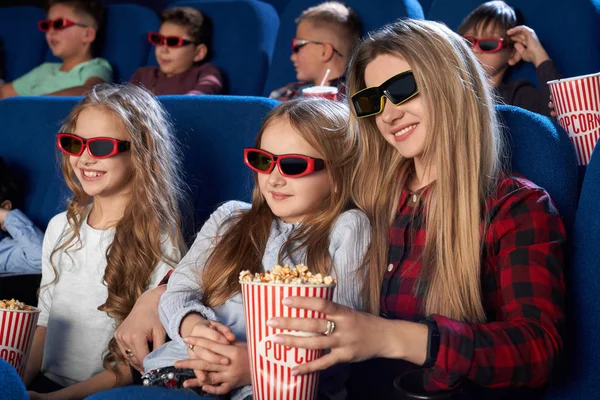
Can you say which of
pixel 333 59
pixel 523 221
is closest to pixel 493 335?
pixel 523 221

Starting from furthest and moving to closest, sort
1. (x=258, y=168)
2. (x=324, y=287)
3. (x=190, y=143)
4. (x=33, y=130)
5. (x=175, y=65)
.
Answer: (x=175, y=65)
(x=33, y=130)
(x=190, y=143)
(x=258, y=168)
(x=324, y=287)

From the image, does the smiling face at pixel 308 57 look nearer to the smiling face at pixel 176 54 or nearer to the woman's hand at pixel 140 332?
the smiling face at pixel 176 54

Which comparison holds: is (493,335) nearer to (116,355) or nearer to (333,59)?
(116,355)

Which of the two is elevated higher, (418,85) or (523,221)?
(418,85)

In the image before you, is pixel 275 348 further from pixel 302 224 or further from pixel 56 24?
pixel 56 24

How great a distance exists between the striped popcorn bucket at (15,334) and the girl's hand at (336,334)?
1.88 ft

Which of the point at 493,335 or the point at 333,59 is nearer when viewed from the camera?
the point at 493,335

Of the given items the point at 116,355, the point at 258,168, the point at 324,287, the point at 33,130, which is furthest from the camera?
the point at 33,130

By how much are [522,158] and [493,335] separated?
1.26ft

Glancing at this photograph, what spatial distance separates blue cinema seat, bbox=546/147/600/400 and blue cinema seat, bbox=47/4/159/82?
2.52 m

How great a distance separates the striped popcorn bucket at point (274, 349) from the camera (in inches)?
40.6

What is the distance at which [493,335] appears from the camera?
1.09 metres

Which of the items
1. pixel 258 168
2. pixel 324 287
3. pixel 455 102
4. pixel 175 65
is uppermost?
pixel 175 65

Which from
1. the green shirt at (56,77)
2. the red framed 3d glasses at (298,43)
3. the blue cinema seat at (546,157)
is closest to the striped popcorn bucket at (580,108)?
the blue cinema seat at (546,157)
